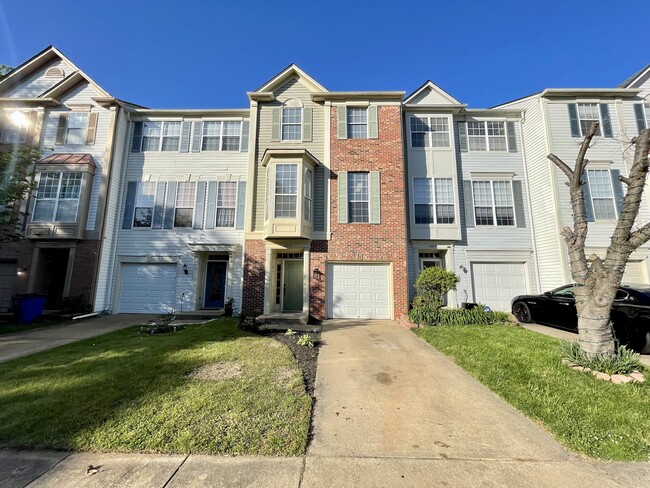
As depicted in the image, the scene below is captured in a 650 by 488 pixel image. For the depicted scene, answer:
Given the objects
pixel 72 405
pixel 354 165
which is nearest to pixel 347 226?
pixel 354 165

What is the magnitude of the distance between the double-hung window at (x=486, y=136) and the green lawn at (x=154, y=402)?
13093 millimetres

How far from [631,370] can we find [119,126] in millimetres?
18638

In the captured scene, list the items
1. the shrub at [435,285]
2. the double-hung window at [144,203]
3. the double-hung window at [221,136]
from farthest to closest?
the double-hung window at [221,136] < the double-hung window at [144,203] < the shrub at [435,285]

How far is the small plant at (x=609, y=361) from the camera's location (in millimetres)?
4672

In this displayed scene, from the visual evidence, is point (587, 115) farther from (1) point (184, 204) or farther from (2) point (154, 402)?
(1) point (184, 204)

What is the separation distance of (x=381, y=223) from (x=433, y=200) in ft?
9.95

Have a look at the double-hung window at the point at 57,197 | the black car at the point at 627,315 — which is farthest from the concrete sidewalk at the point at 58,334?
the black car at the point at 627,315

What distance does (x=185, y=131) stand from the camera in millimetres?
13445

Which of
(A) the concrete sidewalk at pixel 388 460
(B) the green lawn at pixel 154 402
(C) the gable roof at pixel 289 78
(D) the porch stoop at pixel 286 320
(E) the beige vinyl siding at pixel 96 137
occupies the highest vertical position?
(C) the gable roof at pixel 289 78

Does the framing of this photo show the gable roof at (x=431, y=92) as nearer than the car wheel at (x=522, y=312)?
No

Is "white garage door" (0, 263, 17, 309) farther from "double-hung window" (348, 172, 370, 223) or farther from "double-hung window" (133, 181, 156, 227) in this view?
"double-hung window" (348, 172, 370, 223)

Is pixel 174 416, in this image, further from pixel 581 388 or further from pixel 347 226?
pixel 347 226

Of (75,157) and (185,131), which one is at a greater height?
(185,131)

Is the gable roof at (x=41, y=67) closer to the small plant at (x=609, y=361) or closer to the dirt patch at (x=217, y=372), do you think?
the dirt patch at (x=217, y=372)
